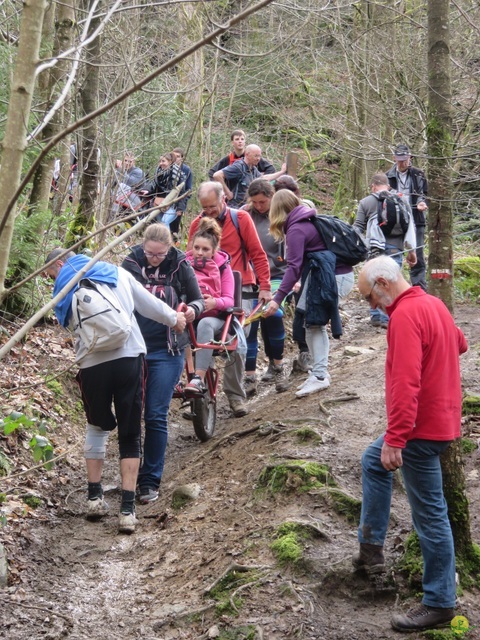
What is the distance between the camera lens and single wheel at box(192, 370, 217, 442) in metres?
7.43

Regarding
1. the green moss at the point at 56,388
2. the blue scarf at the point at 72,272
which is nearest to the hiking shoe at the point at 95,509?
the blue scarf at the point at 72,272

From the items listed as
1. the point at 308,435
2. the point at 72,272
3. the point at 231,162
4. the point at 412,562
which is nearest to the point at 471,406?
the point at 308,435

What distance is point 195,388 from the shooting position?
7176 mm

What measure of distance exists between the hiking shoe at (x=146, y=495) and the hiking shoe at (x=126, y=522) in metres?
→ 0.51

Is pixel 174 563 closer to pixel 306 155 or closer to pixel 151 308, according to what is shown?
pixel 151 308

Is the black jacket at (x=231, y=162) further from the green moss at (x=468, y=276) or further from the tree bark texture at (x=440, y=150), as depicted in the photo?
the tree bark texture at (x=440, y=150)

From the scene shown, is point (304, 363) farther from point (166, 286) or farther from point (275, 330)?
point (166, 286)

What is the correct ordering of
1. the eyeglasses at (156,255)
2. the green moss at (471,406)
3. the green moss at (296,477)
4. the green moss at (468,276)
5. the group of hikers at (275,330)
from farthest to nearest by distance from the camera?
1. the green moss at (468,276)
2. the green moss at (471,406)
3. the eyeglasses at (156,255)
4. the green moss at (296,477)
5. the group of hikers at (275,330)

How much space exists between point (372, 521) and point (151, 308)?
2486mm

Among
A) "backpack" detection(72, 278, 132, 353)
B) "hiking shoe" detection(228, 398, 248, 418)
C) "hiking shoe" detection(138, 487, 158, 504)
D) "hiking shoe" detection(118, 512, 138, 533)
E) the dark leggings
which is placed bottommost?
"hiking shoe" detection(118, 512, 138, 533)

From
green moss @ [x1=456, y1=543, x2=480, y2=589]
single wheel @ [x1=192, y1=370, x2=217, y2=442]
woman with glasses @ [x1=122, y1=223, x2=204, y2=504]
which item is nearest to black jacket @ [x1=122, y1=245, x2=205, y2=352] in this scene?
woman with glasses @ [x1=122, y1=223, x2=204, y2=504]

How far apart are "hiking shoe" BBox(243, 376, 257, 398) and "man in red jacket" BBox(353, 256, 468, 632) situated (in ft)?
17.3

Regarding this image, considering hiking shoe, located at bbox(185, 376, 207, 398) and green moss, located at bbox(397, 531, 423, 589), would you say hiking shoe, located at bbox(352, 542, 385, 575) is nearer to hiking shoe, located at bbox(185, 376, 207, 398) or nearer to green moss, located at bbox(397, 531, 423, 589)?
green moss, located at bbox(397, 531, 423, 589)

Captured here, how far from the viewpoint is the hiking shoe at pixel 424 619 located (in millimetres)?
4004
